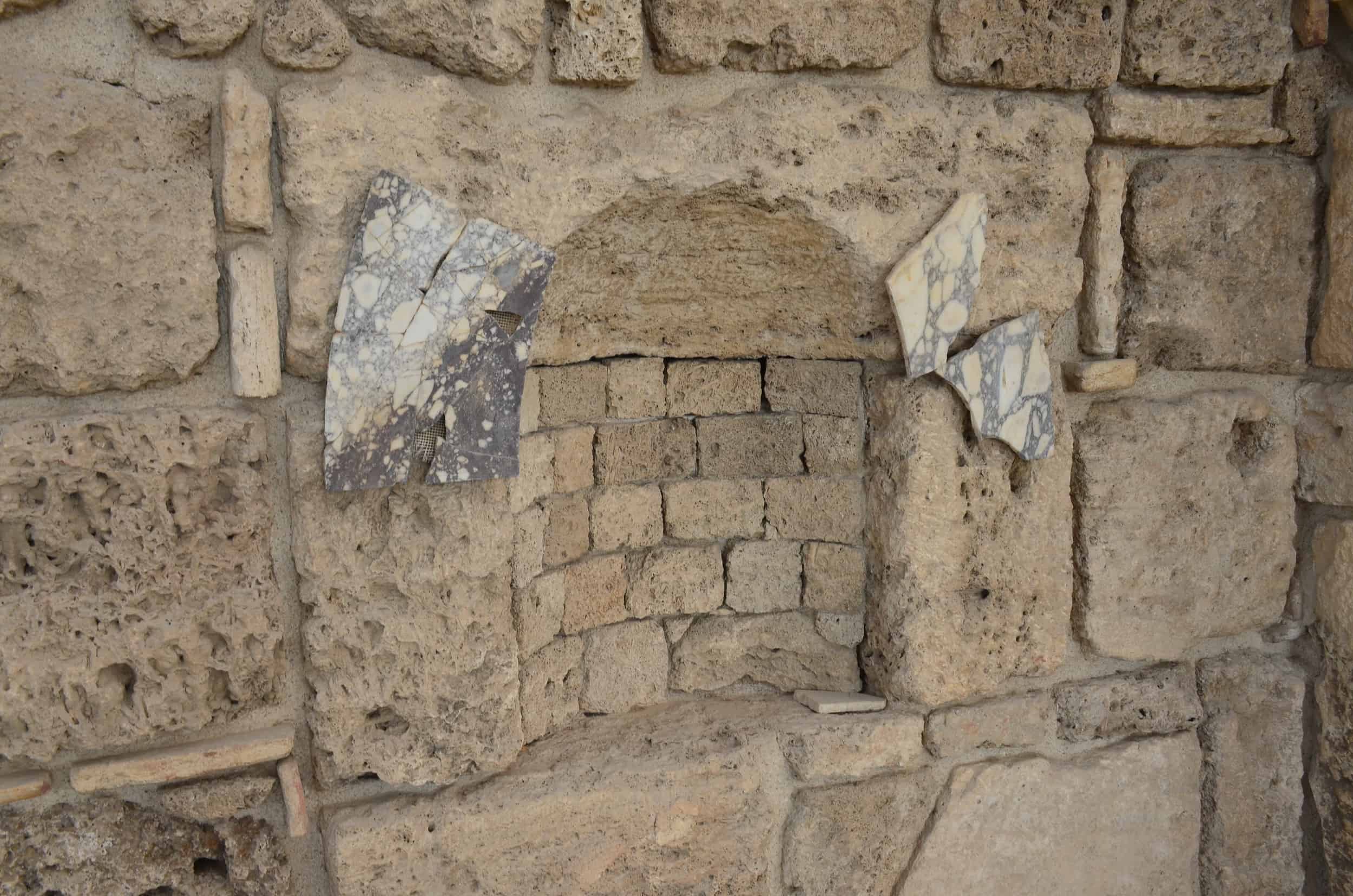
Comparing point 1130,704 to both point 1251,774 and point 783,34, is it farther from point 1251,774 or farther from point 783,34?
point 783,34

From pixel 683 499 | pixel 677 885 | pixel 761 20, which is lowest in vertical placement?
pixel 677 885

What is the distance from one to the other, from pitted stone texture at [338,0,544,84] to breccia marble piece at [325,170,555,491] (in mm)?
243

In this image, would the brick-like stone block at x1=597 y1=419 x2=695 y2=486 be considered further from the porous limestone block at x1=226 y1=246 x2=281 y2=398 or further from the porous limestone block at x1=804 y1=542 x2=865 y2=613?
the porous limestone block at x1=226 y1=246 x2=281 y2=398

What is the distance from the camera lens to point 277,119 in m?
1.67

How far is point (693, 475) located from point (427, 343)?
93 centimetres

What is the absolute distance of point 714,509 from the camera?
8.17ft

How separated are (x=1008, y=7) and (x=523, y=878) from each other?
2.00m

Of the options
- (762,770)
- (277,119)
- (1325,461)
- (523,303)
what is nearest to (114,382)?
(277,119)

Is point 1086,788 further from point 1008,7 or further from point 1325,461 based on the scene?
point 1008,7

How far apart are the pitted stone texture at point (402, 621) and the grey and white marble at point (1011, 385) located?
3.24ft

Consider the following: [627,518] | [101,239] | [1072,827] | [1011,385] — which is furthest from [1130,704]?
[101,239]

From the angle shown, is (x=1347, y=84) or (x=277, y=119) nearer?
(x=277, y=119)

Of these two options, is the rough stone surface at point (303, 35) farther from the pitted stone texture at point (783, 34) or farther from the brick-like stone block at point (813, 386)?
the brick-like stone block at point (813, 386)

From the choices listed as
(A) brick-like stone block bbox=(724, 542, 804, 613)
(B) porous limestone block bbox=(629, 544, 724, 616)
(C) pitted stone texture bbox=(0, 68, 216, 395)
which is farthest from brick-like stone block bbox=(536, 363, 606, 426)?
(C) pitted stone texture bbox=(0, 68, 216, 395)
